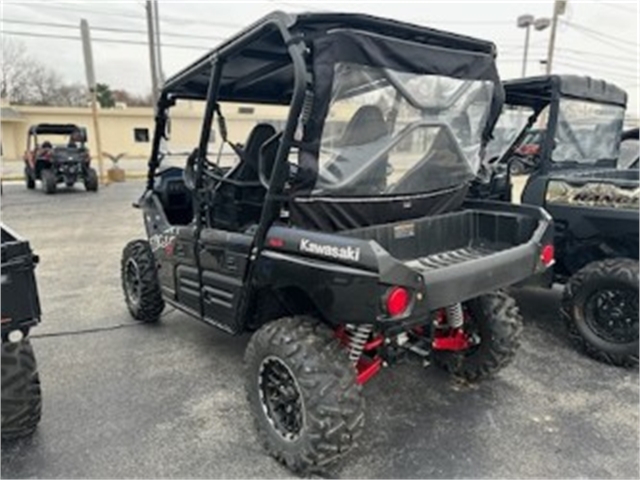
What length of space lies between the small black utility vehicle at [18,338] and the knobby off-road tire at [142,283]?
1.61 metres

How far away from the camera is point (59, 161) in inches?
585

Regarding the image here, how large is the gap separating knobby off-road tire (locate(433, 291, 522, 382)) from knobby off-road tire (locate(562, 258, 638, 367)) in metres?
0.78

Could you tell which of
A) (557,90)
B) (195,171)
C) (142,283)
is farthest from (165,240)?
(557,90)

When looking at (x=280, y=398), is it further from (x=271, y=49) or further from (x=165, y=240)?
(x=271, y=49)

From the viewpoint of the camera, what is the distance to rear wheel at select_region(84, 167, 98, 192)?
50.4ft

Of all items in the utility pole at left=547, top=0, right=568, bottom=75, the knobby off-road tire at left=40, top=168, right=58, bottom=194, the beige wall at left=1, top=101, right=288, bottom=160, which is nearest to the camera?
the knobby off-road tire at left=40, top=168, right=58, bottom=194

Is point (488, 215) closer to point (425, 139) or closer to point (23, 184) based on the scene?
point (425, 139)

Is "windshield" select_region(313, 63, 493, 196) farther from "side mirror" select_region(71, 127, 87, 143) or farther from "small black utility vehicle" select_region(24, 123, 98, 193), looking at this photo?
"side mirror" select_region(71, 127, 87, 143)

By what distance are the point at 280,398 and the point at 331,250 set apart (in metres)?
0.91

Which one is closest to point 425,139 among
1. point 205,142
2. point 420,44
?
point 420,44

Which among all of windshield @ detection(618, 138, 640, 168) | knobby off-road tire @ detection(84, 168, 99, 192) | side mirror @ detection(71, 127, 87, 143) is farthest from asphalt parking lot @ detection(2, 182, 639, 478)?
side mirror @ detection(71, 127, 87, 143)

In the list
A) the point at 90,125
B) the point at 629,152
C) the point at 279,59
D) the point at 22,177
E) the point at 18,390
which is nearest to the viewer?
the point at 18,390

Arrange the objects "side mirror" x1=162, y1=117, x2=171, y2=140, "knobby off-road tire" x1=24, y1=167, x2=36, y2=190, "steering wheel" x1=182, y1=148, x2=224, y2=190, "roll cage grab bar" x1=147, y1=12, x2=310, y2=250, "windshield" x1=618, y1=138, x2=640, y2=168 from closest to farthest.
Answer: "roll cage grab bar" x1=147, y1=12, x2=310, y2=250
"steering wheel" x1=182, y1=148, x2=224, y2=190
"side mirror" x1=162, y1=117, x2=171, y2=140
"windshield" x1=618, y1=138, x2=640, y2=168
"knobby off-road tire" x1=24, y1=167, x2=36, y2=190

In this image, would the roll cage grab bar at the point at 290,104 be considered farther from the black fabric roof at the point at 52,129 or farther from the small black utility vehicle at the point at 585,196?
the black fabric roof at the point at 52,129
